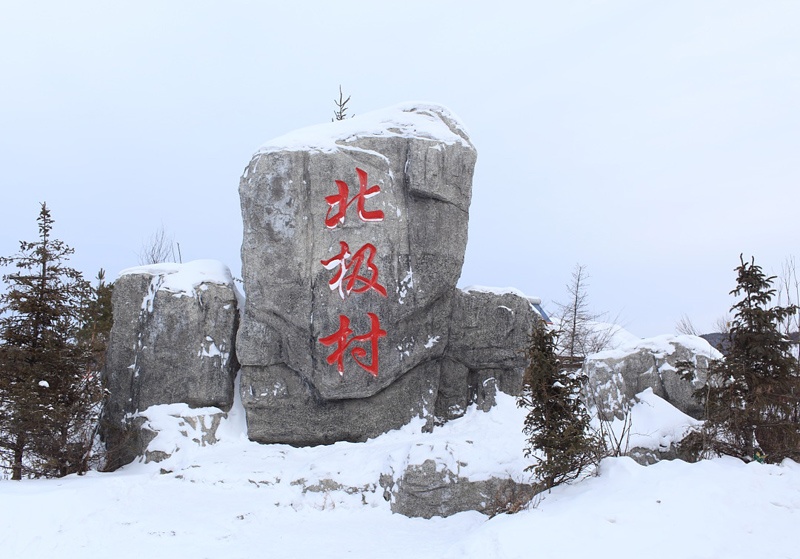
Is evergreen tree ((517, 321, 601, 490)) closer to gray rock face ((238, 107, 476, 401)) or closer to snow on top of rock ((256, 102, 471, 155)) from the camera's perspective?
gray rock face ((238, 107, 476, 401))

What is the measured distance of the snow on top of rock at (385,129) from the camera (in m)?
9.82

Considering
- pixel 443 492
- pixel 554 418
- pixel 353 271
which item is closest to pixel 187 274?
pixel 353 271

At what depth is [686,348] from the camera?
10297 mm

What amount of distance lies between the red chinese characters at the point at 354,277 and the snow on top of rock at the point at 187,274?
214 cm

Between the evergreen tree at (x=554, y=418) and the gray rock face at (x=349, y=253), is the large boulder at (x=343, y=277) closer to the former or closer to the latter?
the gray rock face at (x=349, y=253)

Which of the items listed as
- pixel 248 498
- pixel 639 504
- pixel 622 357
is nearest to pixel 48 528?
pixel 248 498

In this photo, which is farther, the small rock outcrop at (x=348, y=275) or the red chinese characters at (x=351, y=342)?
the small rock outcrop at (x=348, y=275)

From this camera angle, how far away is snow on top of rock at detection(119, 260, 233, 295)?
398 inches

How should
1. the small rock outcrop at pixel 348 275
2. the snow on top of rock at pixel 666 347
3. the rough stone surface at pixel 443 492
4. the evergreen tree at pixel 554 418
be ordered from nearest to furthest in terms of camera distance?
the evergreen tree at pixel 554 418 → the rough stone surface at pixel 443 492 → the small rock outcrop at pixel 348 275 → the snow on top of rock at pixel 666 347

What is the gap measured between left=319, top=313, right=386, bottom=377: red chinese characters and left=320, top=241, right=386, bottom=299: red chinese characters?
1.41ft

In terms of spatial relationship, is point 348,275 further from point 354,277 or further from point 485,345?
point 485,345

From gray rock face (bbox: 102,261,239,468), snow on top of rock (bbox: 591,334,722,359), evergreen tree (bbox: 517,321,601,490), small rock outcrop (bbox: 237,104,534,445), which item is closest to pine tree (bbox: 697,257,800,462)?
evergreen tree (bbox: 517,321,601,490)

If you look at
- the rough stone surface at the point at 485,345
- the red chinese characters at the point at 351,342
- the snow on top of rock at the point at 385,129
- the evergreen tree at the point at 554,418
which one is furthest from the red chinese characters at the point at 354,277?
the evergreen tree at the point at 554,418

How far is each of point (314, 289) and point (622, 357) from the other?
525 cm
